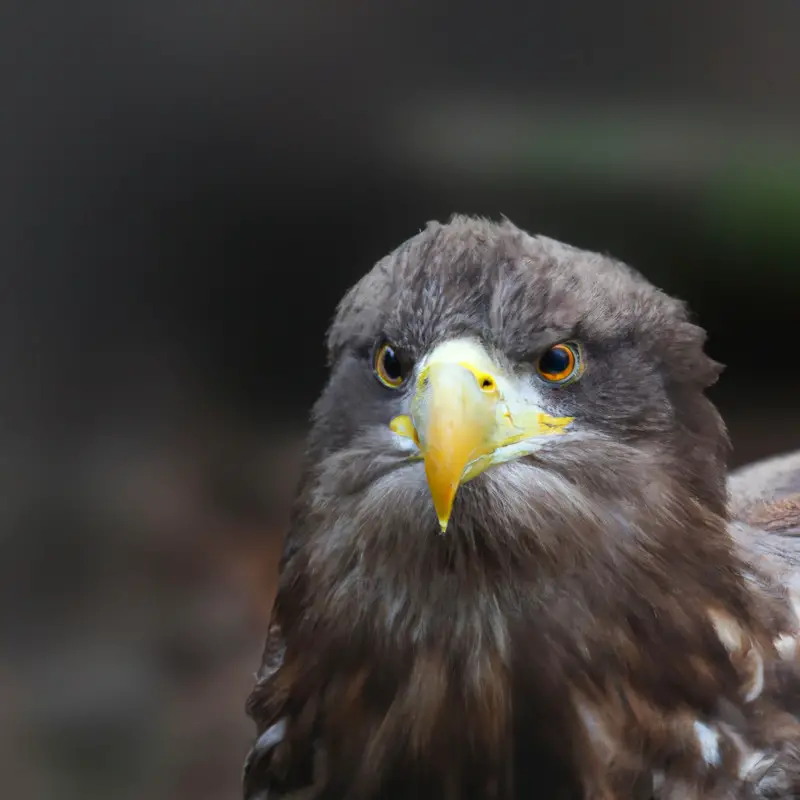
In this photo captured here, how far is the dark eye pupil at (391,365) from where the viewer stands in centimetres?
81

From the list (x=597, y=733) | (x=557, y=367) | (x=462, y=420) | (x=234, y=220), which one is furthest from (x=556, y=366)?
(x=234, y=220)

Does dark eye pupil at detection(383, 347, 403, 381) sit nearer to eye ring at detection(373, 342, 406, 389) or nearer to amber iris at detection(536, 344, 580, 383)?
eye ring at detection(373, 342, 406, 389)

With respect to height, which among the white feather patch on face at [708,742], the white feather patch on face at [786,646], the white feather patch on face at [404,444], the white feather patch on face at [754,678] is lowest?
the white feather patch on face at [708,742]

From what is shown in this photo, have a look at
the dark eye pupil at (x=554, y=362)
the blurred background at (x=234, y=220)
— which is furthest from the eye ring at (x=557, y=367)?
the blurred background at (x=234, y=220)

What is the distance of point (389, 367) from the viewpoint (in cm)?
82

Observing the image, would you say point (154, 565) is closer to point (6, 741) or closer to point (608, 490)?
point (6, 741)

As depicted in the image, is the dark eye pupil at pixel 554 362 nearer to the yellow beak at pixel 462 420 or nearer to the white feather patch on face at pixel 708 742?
the yellow beak at pixel 462 420

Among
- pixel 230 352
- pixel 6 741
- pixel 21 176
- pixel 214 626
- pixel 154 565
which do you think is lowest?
pixel 6 741

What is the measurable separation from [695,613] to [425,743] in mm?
294

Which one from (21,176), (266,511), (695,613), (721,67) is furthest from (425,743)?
(721,67)

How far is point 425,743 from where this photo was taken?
0.82 m

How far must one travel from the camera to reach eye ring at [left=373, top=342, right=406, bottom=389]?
0.81 m

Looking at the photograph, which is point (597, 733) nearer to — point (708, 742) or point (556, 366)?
point (708, 742)

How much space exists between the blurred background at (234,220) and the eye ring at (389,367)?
0.18m
